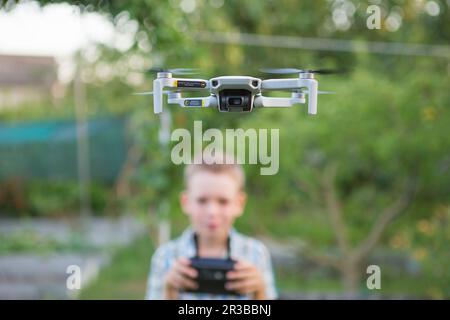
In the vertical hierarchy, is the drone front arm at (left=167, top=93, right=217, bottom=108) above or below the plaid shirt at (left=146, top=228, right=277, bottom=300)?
above

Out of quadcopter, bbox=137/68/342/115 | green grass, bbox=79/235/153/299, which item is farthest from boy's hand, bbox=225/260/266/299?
green grass, bbox=79/235/153/299

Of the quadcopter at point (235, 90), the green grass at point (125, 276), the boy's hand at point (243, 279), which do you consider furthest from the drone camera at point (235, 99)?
the green grass at point (125, 276)

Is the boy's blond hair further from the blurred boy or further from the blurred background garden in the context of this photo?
the blurred background garden

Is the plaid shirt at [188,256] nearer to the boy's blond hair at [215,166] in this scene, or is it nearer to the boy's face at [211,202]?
the boy's face at [211,202]

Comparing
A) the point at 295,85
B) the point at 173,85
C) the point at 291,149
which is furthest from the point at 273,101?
the point at 291,149
